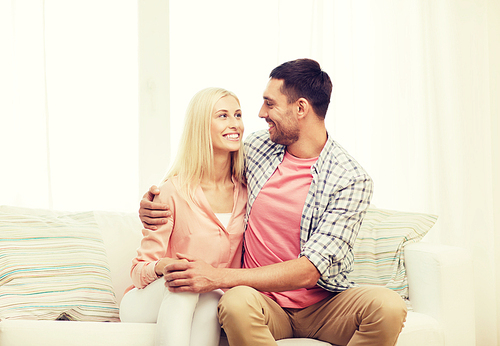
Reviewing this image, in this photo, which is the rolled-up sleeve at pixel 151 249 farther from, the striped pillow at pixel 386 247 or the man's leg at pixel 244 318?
the striped pillow at pixel 386 247

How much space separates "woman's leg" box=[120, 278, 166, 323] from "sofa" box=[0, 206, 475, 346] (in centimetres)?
7

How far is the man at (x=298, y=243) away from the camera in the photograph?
4.73ft

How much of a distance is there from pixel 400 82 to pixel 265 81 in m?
0.85

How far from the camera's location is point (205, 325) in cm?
146

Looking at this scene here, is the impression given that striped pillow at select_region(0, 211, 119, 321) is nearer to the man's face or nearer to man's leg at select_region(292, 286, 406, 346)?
man's leg at select_region(292, 286, 406, 346)

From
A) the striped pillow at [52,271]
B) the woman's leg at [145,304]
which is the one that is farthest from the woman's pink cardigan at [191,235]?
the striped pillow at [52,271]

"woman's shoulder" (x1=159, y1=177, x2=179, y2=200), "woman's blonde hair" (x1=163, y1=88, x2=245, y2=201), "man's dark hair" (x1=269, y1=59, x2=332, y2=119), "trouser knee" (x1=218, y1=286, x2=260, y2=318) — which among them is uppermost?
"man's dark hair" (x1=269, y1=59, x2=332, y2=119)

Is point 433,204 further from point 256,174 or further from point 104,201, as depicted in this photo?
point 104,201

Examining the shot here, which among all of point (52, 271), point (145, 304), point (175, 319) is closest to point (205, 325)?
point (175, 319)

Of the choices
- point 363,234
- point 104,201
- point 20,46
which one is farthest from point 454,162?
point 20,46

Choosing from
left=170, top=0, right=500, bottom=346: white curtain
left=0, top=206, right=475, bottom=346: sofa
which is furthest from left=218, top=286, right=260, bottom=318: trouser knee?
left=170, top=0, right=500, bottom=346: white curtain

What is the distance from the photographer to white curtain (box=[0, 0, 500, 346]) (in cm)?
258

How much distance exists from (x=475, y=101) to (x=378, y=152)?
0.64 meters

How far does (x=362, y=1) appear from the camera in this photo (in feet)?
10.2
